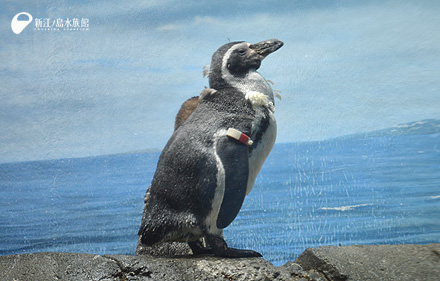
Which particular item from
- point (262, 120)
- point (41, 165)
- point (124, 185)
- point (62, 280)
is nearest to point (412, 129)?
point (124, 185)

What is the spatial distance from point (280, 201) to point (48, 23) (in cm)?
423

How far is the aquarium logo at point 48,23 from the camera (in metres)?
6.11

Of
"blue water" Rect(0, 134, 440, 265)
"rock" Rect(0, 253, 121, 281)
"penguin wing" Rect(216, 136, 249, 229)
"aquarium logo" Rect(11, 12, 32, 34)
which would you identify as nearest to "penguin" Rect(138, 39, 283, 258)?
"penguin wing" Rect(216, 136, 249, 229)

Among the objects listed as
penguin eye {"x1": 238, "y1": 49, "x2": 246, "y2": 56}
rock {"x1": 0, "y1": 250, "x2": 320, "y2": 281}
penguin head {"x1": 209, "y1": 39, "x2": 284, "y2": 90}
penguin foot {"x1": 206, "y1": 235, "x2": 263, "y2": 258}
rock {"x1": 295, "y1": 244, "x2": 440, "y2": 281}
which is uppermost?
penguin eye {"x1": 238, "y1": 49, "x2": 246, "y2": 56}

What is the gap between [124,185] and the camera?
7129 mm

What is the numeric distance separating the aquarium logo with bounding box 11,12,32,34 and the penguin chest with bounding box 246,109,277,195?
5.01 m

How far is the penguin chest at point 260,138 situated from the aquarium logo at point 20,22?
501cm

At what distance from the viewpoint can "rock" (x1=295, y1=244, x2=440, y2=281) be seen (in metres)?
1.88

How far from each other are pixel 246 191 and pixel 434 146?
298 inches

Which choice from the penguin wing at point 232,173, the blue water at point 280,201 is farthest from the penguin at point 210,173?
the blue water at point 280,201

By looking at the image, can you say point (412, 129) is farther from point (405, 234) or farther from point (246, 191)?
point (246, 191)

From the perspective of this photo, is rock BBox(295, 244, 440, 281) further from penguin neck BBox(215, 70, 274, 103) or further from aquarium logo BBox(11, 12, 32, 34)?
aquarium logo BBox(11, 12, 32, 34)

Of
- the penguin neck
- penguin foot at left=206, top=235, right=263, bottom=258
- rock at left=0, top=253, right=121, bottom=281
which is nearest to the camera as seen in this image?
rock at left=0, top=253, right=121, bottom=281

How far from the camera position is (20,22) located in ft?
20.6
